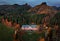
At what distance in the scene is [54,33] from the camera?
2979 mm

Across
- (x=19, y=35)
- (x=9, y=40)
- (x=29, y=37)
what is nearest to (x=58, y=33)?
(x=29, y=37)

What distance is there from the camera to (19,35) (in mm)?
2623

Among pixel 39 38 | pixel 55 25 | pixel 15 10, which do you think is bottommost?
pixel 39 38

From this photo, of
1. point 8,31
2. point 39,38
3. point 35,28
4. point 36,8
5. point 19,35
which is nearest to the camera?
point 8,31

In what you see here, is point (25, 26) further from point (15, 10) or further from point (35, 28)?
point (15, 10)

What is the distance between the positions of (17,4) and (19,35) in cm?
131

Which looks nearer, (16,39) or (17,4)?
(16,39)

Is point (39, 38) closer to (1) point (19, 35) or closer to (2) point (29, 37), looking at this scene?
(2) point (29, 37)

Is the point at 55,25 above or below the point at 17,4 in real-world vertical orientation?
below

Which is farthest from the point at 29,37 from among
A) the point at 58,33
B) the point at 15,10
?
the point at 15,10

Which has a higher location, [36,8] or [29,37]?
[36,8]

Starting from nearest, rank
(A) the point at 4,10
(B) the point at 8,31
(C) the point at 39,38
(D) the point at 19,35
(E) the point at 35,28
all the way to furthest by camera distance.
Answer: (B) the point at 8,31
(D) the point at 19,35
(C) the point at 39,38
(E) the point at 35,28
(A) the point at 4,10

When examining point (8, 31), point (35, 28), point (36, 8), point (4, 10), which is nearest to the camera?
point (8, 31)

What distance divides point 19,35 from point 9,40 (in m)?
0.24
